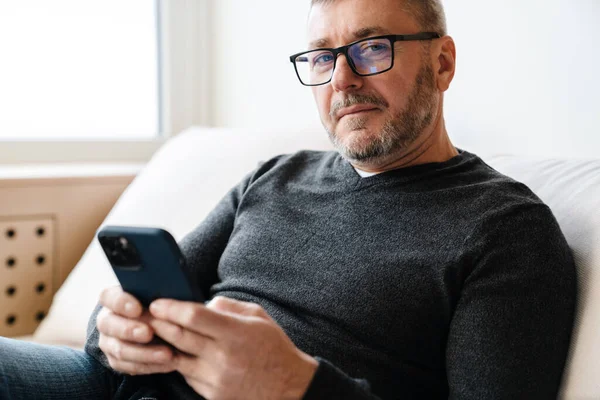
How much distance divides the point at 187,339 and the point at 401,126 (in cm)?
53

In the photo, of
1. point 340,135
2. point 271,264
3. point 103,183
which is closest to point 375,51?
point 340,135

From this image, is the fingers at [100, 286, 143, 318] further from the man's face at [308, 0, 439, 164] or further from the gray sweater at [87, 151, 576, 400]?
the man's face at [308, 0, 439, 164]

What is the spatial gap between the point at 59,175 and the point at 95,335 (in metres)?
0.78

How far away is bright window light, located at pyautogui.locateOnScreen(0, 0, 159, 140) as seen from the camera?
2.05 meters

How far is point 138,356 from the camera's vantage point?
705 millimetres

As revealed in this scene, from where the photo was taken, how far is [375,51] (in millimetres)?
1038

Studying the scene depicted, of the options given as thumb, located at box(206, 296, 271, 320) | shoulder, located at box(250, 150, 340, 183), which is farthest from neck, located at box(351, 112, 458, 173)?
thumb, located at box(206, 296, 271, 320)

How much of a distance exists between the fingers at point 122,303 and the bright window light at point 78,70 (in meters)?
1.47

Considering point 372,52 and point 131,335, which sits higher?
point 372,52

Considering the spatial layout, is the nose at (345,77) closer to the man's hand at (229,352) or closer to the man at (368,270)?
the man at (368,270)

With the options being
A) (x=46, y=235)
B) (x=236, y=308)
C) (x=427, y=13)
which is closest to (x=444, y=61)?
(x=427, y=13)

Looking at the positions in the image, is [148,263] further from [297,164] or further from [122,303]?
[297,164]

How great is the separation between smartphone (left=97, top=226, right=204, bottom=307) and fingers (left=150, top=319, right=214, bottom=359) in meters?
0.03

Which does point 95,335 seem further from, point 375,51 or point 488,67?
point 488,67
